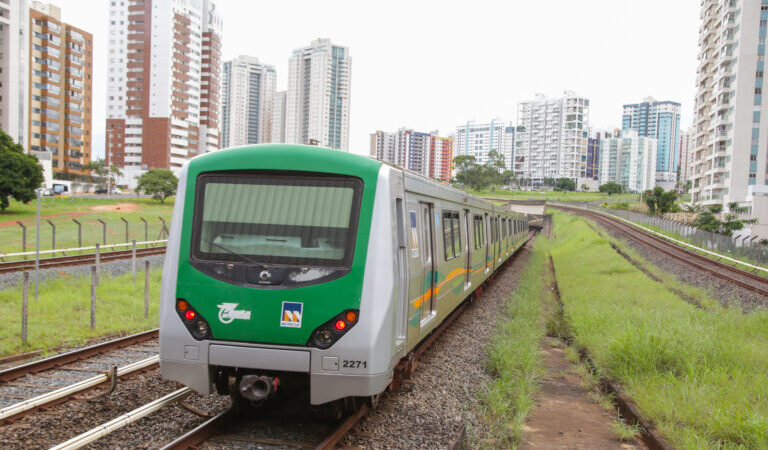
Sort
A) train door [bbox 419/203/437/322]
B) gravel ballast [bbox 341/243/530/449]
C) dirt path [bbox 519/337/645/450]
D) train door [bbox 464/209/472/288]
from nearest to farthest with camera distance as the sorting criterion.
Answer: gravel ballast [bbox 341/243/530/449]
dirt path [bbox 519/337/645/450]
train door [bbox 419/203/437/322]
train door [bbox 464/209/472/288]

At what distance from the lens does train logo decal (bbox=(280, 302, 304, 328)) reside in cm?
558

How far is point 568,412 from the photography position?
26.7 ft

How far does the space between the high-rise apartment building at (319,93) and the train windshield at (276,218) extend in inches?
5096

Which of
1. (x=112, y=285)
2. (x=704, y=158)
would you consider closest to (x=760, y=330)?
(x=112, y=285)

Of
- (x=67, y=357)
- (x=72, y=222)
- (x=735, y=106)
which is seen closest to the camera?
(x=67, y=357)

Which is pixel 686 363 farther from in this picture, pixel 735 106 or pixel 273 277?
pixel 735 106

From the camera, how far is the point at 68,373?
26.0ft

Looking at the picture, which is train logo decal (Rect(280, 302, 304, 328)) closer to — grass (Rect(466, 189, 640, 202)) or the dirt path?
the dirt path

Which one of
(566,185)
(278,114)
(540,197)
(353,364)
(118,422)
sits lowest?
(118,422)

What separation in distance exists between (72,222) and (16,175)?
28.9 ft

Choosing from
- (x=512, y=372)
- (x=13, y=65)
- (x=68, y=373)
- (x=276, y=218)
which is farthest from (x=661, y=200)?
(x=13, y=65)

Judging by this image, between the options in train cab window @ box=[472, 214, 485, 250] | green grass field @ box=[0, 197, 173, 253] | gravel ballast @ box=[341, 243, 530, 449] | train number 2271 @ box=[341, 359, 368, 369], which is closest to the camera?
train number 2271 @ box=[341, 359, 368, 369]

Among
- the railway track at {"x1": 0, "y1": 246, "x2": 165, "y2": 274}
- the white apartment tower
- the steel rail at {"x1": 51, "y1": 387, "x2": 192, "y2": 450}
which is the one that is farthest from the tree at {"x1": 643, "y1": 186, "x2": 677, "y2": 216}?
the steel rail at {"x1": 51, "y1": 387, "x2": 192, "y2": 450}

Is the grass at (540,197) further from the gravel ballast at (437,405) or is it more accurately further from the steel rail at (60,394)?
the steel rail at (60,394)
